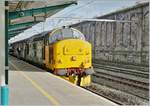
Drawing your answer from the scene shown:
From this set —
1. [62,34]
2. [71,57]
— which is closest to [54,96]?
[71,57]

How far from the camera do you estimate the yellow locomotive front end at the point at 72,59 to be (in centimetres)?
2164

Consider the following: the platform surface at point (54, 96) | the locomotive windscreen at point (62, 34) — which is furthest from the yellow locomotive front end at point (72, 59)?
the platform surface at point (54, 96)

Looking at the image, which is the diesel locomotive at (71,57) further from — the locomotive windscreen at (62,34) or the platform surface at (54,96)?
the platform surface at (54,96)

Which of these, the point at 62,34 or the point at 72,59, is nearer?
the point at 72,59

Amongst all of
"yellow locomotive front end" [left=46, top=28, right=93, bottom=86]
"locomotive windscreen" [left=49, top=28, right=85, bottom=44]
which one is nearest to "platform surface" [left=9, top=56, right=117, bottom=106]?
"yellow locomotive front end" [left=46, top=28, right=93, bottom=86]

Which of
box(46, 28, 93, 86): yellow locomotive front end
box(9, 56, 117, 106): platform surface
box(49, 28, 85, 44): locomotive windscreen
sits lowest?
box(9, 56, 117, 106): platform surface

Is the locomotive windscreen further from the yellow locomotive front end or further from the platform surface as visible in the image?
the platform surface

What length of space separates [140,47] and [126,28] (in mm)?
4849

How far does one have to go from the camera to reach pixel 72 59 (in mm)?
21938

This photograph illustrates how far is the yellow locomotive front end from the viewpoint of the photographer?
71.0ft

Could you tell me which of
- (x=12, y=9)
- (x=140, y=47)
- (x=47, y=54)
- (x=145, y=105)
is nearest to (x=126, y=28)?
(x=140, y=47)

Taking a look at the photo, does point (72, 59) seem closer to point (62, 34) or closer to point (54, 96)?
point (62, 34)

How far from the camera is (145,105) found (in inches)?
588

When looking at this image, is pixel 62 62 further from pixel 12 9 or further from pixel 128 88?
pixel 12 9
